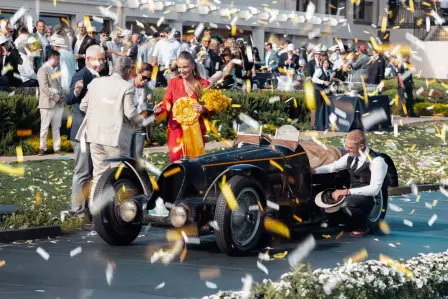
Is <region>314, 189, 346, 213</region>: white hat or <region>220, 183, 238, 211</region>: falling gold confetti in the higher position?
<region>220, 183, 238, 211</region>: falling gold confetti

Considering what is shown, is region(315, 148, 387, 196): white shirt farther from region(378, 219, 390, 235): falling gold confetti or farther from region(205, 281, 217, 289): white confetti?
region(205, 281, 217, 289): white confetti

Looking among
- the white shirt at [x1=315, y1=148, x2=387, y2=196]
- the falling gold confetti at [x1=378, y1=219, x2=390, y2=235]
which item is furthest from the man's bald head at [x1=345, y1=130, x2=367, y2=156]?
the falling gold confetti at [x1=378, y1=219, x2=390, y2=235]

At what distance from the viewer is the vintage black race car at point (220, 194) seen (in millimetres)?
10805

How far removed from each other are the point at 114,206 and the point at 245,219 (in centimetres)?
136

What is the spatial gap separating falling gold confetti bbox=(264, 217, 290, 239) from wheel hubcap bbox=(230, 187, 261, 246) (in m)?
0.57

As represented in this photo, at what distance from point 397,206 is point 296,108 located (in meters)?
12.1

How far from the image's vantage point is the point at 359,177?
12.7 meters

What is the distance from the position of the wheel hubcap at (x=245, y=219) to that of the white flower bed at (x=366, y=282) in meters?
2.40

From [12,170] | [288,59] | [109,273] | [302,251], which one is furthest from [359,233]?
[288,59]

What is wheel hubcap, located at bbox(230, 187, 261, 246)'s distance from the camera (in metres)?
10.9

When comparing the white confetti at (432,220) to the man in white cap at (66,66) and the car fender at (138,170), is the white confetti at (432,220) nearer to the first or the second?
the car fender at (138,170)

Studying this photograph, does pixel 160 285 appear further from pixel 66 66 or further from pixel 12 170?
pixel 66 66

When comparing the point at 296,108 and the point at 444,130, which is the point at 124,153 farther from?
the point at 444,130

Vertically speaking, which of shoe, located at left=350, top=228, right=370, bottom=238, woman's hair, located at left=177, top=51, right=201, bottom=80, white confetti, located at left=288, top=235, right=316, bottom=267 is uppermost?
woman's hair, located at left=177, top=51, right=201, bottom=80
